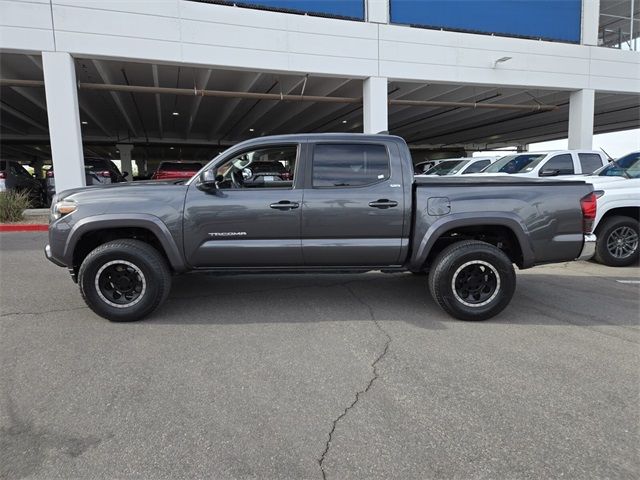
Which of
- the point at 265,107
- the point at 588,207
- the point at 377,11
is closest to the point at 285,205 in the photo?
the point at 588,207

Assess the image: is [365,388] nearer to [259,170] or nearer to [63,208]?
[259,170]

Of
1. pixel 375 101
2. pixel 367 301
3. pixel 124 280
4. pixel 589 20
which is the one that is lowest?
pixel 367 301

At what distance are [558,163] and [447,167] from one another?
520 cm

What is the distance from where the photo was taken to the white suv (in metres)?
9.91

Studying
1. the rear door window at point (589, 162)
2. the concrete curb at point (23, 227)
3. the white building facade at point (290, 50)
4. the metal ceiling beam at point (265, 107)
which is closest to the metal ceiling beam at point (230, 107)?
the metal ceiling beam at point (265, 107)

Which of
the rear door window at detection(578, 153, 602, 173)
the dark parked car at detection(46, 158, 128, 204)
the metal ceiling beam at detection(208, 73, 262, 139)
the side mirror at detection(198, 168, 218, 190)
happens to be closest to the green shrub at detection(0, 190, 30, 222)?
the dark parked car at detection(46, 158, 128, 204)

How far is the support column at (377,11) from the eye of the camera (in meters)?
12.8

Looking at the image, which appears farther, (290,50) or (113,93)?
(113,93)

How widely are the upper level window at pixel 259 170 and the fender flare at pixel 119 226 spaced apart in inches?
29.0

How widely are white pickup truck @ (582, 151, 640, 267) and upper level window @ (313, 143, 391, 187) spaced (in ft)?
14.4

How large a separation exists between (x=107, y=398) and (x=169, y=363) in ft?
1.92

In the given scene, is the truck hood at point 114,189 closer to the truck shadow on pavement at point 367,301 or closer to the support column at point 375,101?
the truck shadow on pavement at point 367,301

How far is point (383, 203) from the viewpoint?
432 centimetres

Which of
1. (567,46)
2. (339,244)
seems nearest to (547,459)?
(339,244)
